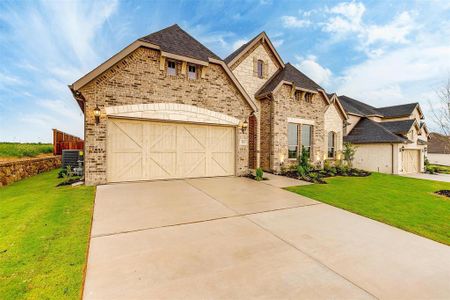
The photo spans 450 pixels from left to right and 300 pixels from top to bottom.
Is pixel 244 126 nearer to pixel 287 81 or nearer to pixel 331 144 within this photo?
pixel 287 81

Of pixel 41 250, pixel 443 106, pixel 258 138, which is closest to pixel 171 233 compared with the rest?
pixel 41 250

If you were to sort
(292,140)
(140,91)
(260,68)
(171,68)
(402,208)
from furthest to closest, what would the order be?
(260,68) < (292,140) < (171,68) < (140,91) < (402,208)

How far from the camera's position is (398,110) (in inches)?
949

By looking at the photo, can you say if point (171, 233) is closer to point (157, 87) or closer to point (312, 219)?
point (312, 219)

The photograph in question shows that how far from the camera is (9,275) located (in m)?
2.56

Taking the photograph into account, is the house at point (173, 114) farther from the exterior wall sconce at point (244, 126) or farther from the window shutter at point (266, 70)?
the window shutter at point (266, 70)

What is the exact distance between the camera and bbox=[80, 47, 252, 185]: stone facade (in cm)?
769

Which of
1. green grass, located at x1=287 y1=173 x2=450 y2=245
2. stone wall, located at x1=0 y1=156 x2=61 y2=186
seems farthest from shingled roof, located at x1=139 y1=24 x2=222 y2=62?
stone wall, located at x1=0 y1=156 x2=61 y2=186

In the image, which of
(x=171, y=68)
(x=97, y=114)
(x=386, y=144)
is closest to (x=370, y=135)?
(x=386, y=144)

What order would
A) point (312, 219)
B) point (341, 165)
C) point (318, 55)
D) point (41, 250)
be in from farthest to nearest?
1. point (318, 55)
2. point (341, 165)
3. point (312, 219)
4. point (41, 250)

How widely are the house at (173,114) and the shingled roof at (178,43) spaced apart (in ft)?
0.16

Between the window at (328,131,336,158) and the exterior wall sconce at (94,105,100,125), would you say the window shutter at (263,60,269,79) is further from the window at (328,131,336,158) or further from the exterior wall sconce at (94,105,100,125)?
the exterior wall sconce at (94,105,100,125)

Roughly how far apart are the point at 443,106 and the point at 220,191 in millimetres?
12332

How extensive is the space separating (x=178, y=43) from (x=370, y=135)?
61.4ft
